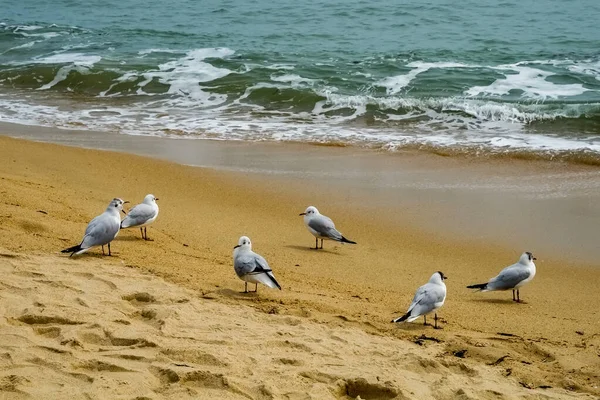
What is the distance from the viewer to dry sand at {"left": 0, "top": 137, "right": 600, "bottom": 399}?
14.6 feet

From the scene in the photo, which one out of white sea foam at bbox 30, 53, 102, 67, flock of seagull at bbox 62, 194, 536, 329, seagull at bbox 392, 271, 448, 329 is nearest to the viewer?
seagull at bbox 392, 271, 448, 329

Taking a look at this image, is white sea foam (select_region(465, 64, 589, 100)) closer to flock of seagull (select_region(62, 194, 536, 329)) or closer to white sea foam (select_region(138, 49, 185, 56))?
white sea foam (select_region(138, 49, 185, 56))

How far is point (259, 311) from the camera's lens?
19.0 ft

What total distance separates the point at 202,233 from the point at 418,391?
389cm

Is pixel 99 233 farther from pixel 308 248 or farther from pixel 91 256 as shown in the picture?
pixel 308 248

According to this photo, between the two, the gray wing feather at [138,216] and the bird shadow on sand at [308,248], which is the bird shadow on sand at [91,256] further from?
the bird shadow on sand at [308,248]

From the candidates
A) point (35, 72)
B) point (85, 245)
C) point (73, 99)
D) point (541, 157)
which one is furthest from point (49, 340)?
point (35, 72)

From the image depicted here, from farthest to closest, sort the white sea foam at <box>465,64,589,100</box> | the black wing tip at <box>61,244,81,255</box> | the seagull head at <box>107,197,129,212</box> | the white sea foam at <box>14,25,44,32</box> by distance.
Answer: the white sea foam at <box>14,25,44,32</box>
the white sea foam at <box>465,64,589,100</box>
the seagull head at <box>107,197,129,212</box>
the black wing tip at <box>61,244,81,255</box>

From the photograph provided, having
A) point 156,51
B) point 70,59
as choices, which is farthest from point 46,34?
point 156,51

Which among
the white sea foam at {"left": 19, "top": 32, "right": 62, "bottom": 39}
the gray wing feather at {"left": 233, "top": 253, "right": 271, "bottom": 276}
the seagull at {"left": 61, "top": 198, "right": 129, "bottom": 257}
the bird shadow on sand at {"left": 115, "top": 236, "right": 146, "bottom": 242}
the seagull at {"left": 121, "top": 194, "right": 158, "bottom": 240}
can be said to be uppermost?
the seagull at {"left": 61, "top": 198, "right": 129, "bottom": 257}

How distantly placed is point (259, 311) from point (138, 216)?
2231mm

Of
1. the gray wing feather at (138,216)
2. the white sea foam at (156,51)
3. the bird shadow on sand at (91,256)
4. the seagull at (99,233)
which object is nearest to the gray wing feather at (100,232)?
A: the seagull at (99,233)

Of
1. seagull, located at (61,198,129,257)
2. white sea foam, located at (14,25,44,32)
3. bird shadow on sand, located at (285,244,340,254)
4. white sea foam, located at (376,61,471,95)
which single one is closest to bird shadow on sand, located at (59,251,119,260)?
seagull, located at (61,198,129,257)

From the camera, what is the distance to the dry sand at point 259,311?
175 inches
